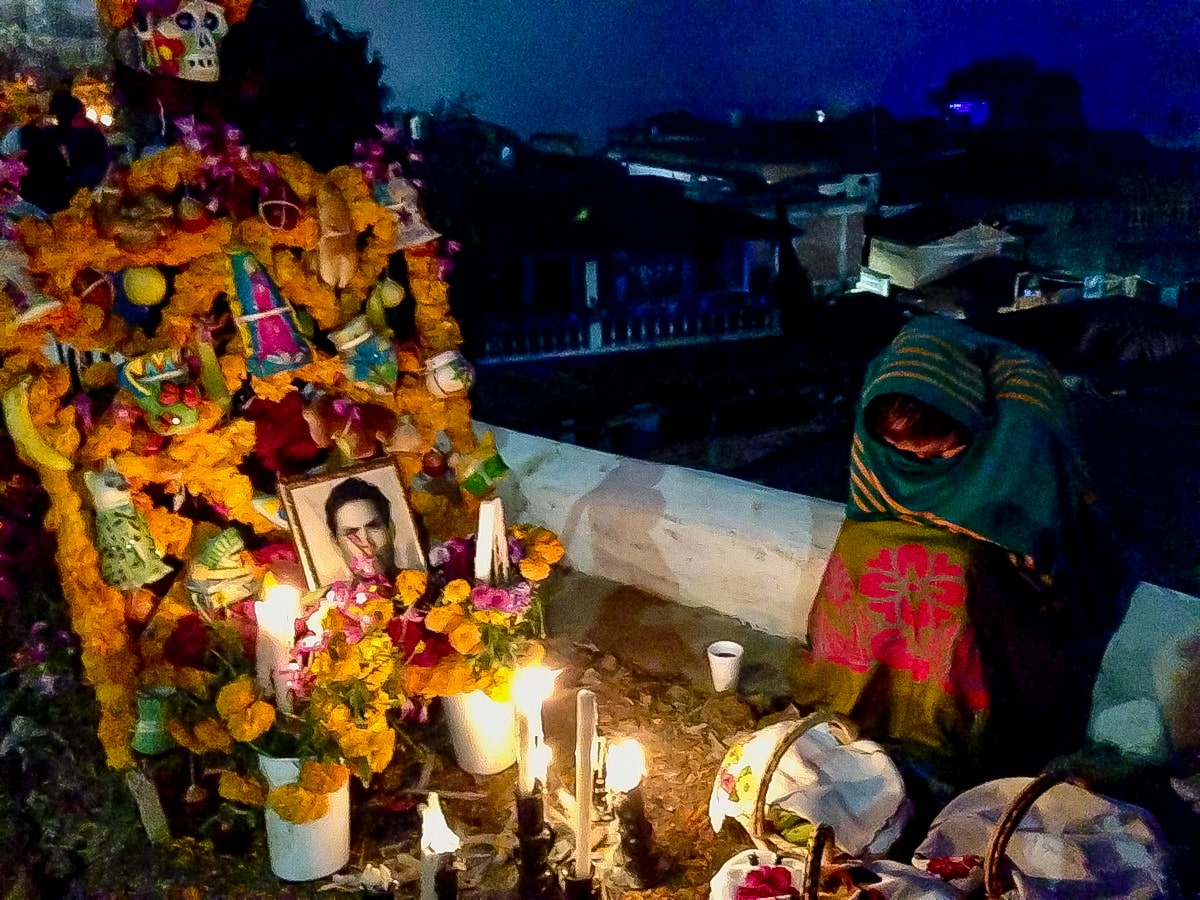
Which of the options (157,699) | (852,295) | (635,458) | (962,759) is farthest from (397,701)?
(852,295)

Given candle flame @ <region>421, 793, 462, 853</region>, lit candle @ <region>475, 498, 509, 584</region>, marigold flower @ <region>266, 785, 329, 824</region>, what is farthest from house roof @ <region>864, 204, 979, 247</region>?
Result: marigold flower @ <region>266, 785, 329, 824</region>

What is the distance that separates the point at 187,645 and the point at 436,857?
0.99 metres

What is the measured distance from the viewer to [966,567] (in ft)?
6.94

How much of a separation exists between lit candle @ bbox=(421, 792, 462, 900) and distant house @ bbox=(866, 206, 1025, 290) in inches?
89.2

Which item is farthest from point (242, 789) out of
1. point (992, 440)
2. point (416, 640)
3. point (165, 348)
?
point (992, 440)

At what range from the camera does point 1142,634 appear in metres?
2.25

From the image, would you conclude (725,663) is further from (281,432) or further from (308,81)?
(308,81)

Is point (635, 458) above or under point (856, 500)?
under

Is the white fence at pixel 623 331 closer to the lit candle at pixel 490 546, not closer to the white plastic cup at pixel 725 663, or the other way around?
the white plastic cup at pixel 725 663

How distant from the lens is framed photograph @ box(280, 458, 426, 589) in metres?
2.40

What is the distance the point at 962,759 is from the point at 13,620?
2.65m

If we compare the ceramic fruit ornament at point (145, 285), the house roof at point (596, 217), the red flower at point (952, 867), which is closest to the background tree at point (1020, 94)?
the house roof at point (596, 217)

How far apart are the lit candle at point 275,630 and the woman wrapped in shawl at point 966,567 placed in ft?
4.58

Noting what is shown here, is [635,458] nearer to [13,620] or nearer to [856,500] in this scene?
[856,500]
